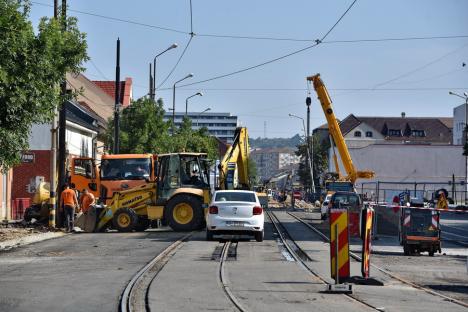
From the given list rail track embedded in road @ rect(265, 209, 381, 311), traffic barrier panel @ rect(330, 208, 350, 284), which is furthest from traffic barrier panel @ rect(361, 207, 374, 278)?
traffic barrier panel @ rect(330, 208, 350, 284)

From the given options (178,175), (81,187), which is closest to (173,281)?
(178,175)

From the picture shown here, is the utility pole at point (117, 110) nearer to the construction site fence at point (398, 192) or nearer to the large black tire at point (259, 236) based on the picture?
the construction site fence at point (398, 192)

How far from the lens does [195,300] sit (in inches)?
508

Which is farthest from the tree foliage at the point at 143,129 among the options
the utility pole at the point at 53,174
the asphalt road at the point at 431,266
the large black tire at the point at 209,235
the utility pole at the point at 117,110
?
the large black tire at the point at 209,235

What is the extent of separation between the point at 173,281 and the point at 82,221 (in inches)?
647

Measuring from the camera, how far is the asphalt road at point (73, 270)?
1273cm

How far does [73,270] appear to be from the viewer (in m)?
17.4

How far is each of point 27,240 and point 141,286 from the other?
1290 centimetres

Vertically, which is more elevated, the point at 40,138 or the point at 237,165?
the point at 40,138

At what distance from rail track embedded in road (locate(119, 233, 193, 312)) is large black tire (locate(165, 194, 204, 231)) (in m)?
8.45

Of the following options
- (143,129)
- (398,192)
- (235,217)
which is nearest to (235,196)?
(235,217)

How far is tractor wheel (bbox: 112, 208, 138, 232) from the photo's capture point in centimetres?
3080

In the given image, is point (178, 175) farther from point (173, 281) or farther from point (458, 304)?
point (458, 304)

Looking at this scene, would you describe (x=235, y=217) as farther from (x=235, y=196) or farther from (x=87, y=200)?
(x=87, y=200)
